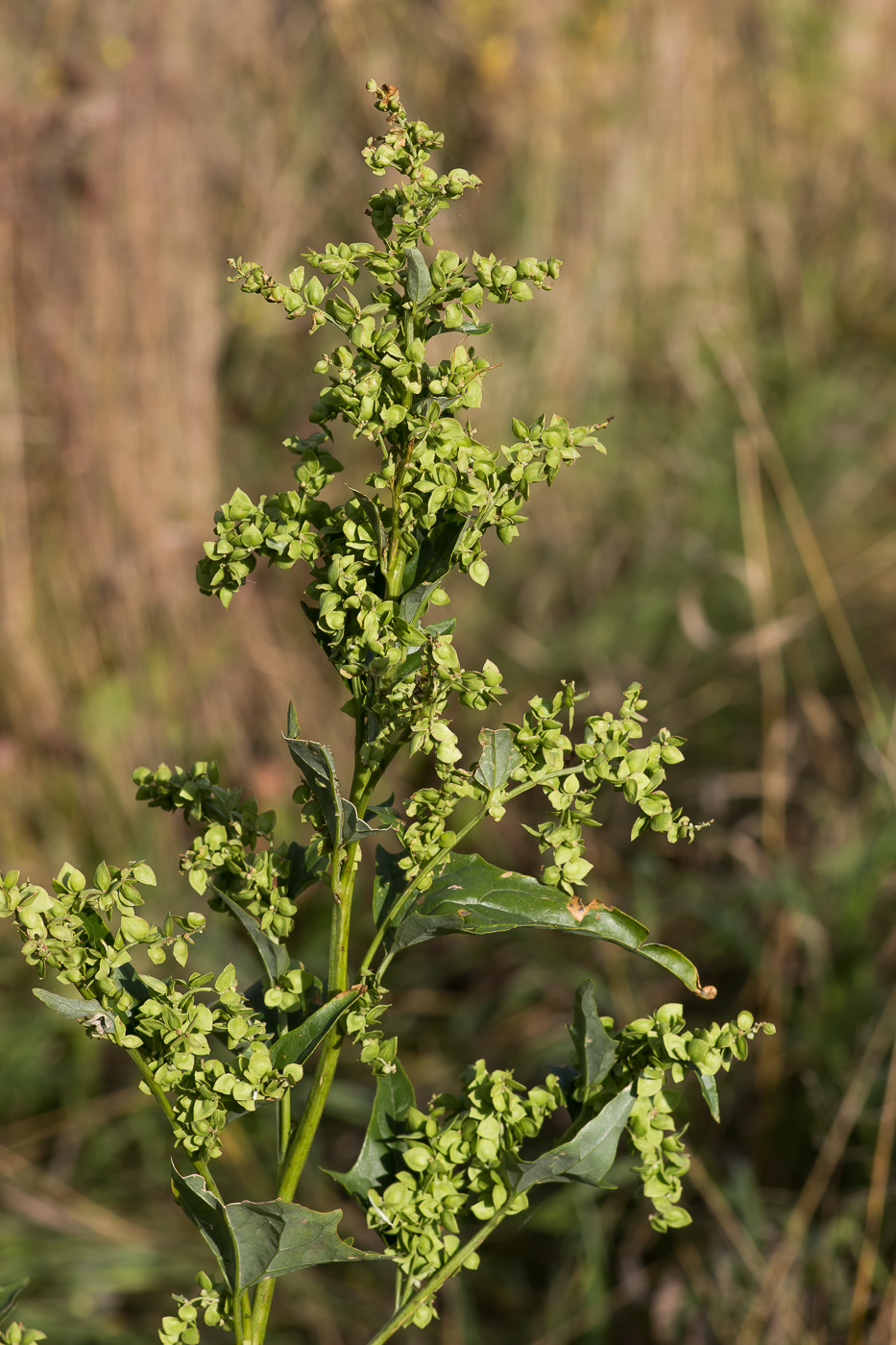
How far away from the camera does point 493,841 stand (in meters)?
2.95

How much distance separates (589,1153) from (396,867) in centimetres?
22

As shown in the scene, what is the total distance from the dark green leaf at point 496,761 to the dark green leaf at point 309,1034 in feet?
0.50

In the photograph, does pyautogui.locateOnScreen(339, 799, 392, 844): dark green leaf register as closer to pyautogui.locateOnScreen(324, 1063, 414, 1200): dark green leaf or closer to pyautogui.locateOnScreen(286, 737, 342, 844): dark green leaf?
pyautogui.locateOnScreen(286, 737, 342, 844): dark green leaf

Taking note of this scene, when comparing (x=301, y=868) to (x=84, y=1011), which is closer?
(x=84, y=1011)

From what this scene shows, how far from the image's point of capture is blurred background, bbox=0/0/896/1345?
213 centimetres

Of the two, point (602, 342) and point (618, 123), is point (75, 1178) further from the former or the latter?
point (618, 123)

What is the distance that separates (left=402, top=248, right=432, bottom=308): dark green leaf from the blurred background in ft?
3.81

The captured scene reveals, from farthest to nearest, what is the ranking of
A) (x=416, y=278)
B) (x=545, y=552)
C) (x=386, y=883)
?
1. (x=545, y=552)
2. (x=386, y=883)
3. (x=416, y=278)

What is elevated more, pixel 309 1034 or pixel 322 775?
pixel 322 775

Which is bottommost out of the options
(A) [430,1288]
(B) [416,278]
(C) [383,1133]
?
(A) [430,1288]

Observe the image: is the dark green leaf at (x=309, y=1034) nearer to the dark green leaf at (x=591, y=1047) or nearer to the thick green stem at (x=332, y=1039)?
the thick green stem at (x=332, y=1039)

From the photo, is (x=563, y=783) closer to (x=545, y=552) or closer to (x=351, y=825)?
(x=351, y=825)

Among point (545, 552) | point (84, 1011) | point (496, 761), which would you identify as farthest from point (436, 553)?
point (545, 552)

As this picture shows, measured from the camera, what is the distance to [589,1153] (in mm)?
735
